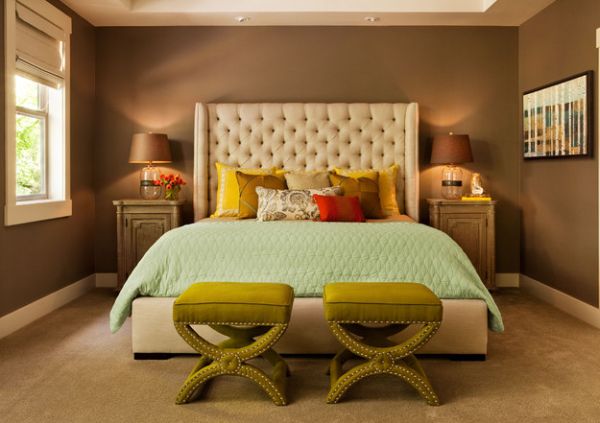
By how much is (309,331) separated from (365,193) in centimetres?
171

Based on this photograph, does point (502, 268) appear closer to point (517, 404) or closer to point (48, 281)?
point (517, 404)

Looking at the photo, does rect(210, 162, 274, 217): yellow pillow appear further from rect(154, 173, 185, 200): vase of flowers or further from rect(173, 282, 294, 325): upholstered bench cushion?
rect(173, 282, 294, 325): upholstered bench cushion

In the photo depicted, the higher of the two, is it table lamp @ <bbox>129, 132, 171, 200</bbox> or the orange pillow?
table lamp @ <bbox>129, 132, 171, 200</bbox>

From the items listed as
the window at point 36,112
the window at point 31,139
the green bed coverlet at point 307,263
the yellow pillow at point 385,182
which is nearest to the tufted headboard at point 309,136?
the yellow pillow at point 385,182

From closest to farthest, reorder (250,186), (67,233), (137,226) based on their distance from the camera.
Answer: (250,186), (67,233), (137,226)

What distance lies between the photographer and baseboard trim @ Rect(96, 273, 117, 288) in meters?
5.27

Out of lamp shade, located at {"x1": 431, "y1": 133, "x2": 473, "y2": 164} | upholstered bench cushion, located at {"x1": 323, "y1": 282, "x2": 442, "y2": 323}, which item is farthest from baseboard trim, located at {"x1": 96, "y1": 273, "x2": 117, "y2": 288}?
upholstered bench cushion, located at {"x1": 323, "y1": 282, "x2": 442, "y2": 323}

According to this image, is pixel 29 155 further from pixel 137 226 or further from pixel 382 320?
pixel 382 320

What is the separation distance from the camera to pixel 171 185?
16.5 feet

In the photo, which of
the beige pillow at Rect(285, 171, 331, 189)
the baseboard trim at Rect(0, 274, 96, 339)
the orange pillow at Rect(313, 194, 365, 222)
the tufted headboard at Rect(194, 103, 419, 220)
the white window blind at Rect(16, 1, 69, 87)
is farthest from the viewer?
the tufted headboard at Rect(194, 103, 419, 220)

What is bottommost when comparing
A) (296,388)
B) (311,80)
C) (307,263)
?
(296,388)

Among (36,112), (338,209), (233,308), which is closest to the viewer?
(233,308)

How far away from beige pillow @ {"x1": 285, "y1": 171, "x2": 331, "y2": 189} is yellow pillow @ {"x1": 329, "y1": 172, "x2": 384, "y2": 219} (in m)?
0.17

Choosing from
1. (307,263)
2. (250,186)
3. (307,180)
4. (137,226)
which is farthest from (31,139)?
(307,263)
